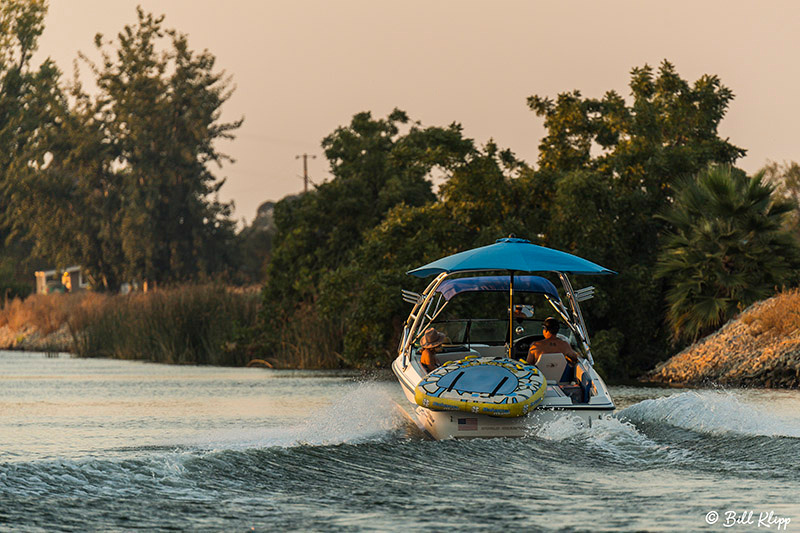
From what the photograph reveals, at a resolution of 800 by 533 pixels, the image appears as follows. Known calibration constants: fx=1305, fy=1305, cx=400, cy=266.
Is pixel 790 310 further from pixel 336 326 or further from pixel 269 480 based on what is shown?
pixel 269 480

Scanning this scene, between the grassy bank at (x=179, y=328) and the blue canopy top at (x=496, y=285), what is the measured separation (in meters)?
20.3

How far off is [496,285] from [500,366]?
181 inches

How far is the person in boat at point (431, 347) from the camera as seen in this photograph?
18703mm

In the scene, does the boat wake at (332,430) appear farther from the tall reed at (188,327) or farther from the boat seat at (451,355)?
the tall reed at (188,327)

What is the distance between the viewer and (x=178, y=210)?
76.8m

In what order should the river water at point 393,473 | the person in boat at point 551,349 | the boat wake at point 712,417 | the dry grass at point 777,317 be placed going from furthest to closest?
the dry grass at point 777,317
the person in boat at point 551,349
the boat wake at point 712,417
the river water at point 393,473

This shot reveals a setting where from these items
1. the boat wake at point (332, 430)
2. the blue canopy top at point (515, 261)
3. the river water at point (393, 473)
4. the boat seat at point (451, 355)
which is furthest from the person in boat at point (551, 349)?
the boat wake at point (332, 430)

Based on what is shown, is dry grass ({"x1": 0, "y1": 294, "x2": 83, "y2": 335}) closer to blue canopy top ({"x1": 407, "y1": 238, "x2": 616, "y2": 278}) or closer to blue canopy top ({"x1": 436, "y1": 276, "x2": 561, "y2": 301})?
blue canopy top ({"x1": 436, "y1": 276, "x2": 561, "y2": 301})

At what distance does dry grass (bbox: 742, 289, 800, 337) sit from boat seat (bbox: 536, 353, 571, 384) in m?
13.3

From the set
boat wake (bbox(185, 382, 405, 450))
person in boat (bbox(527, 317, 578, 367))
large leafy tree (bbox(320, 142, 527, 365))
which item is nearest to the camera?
boat wake (bbox(185, 382, 405, 450))

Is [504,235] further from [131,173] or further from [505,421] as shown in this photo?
[131,173]

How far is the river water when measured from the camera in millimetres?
11781

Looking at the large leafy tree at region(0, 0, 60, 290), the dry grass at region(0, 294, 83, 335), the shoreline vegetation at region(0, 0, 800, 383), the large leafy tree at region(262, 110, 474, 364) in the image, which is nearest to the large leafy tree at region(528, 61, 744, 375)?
the shoreline vegetation at region(0, 0, 800, 383)

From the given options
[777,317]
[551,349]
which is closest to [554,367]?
[551,349]
